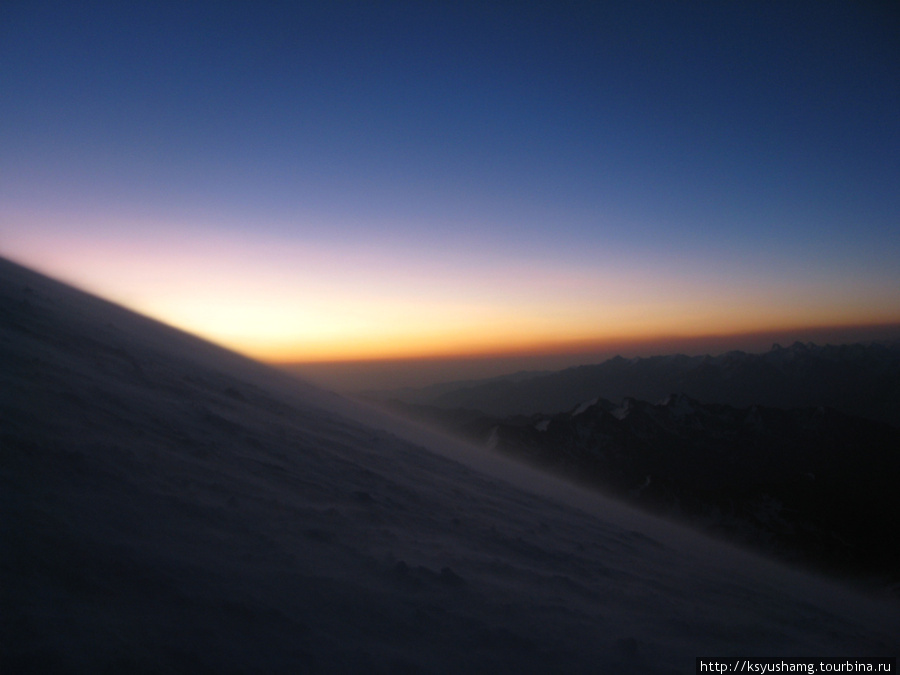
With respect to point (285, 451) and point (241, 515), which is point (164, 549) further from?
point (285, 451)

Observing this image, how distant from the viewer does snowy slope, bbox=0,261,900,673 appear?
3.01m

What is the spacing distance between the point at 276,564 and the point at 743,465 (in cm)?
18138

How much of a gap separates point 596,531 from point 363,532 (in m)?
5.86

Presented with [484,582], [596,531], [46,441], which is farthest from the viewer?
[596,531]

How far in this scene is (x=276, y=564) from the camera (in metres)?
4.05

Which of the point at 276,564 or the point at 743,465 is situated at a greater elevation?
the point at 276,564

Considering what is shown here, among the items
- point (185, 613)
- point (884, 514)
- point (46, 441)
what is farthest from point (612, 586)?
point (884, 514)

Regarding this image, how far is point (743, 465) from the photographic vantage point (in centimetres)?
15000

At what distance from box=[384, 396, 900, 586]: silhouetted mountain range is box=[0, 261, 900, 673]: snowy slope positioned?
48.3 metres

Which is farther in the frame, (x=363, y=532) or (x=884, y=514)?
(x=884, y=514)

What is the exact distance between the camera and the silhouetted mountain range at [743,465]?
251ft

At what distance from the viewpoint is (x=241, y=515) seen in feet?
15.4

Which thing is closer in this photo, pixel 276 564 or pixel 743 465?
pixel 276 564

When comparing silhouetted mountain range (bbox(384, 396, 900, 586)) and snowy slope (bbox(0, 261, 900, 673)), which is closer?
snowy slope (bbox(0, 261, 900, 673))
